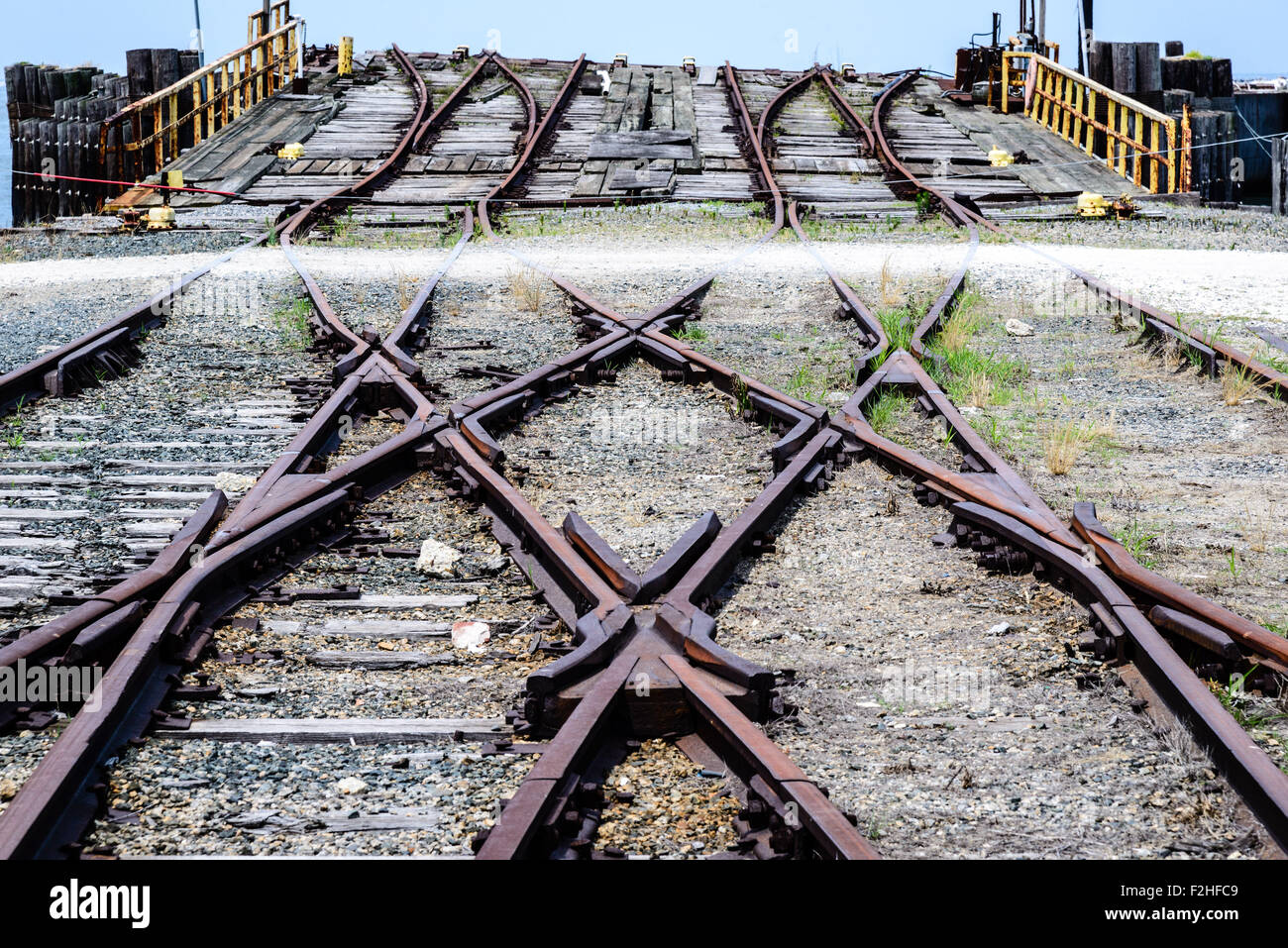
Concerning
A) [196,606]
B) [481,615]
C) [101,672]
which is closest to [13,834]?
[101,672]

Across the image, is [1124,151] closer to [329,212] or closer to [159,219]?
[329,212]

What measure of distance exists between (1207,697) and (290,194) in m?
13.6

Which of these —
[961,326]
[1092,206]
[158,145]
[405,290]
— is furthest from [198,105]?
[961,326]

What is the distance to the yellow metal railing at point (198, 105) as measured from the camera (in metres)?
16.8

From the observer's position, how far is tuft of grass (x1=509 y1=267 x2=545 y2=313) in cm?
945

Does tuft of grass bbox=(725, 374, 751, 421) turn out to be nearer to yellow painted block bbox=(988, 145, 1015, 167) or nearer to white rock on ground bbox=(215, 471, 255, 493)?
white rock on ground bbox=(215, 471, 255, 493)

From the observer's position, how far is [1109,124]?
739 inches

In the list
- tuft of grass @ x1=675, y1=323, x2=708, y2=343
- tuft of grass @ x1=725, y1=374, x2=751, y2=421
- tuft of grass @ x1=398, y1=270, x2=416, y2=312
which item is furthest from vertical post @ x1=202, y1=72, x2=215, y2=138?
tuft of grass @ x1=725, y1=374, x2=751, y2=421

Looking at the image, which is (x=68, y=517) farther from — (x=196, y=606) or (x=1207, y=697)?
(x=1207, y=697)

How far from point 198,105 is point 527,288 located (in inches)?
463

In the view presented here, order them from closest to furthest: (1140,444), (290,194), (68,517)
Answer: (68,517) < (1140,444) < (290,194)

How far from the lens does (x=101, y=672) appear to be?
378cm

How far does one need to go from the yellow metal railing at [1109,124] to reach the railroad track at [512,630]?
10.7m
